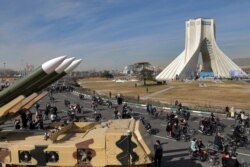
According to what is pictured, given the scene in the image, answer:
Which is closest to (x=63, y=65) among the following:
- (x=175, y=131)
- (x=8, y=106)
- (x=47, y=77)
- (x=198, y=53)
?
(x=47, y=77)

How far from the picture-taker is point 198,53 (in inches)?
4599

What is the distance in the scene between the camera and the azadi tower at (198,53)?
4412 inches

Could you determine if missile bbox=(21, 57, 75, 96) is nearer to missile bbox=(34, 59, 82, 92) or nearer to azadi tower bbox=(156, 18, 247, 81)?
missile bbox=(34, 59, 82, 92)

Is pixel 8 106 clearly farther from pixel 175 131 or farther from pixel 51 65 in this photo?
pixel 175 131

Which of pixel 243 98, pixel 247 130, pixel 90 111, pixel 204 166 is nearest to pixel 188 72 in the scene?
pixel 243 98

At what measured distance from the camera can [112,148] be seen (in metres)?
11.9

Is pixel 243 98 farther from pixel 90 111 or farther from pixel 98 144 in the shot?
pixel 98 144

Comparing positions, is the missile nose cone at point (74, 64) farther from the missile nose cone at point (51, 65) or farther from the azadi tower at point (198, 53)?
the azadi tower at point (198, 53)

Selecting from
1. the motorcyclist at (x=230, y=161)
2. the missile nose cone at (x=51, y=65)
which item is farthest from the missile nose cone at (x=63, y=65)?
the motorcyclist at (x=230, y=161)

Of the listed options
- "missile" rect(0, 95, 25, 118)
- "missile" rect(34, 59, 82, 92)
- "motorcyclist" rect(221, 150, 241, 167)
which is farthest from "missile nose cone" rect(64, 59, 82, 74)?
"motorcyclist" rect(221, 150, 241, 167)

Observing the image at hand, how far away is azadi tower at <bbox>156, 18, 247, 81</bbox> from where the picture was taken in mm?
112062

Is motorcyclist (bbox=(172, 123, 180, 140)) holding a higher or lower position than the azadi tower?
lower

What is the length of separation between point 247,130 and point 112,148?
54.9 ft

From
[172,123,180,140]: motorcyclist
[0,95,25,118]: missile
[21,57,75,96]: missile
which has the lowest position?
[172,123,180,140]: motorcyclist
